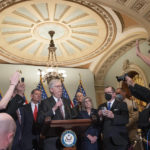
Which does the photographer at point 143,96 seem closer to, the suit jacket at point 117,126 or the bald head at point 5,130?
the suit jacket at point 117,126

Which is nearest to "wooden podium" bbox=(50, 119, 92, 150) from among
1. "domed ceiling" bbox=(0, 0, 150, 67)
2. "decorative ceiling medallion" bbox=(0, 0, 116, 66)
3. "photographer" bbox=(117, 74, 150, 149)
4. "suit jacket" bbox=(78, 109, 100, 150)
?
"suit jacket" bbox=(78, 109, 100, 150)

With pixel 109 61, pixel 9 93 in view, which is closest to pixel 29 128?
pixel 9 93

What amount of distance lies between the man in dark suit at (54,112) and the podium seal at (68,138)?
0.35ft

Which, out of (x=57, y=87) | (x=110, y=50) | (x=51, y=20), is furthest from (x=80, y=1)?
(x=57, y=87)

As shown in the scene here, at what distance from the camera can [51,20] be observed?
6559 millimetres

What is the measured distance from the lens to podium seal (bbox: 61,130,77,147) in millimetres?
1834

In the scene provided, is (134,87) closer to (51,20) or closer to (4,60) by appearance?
(51,20)

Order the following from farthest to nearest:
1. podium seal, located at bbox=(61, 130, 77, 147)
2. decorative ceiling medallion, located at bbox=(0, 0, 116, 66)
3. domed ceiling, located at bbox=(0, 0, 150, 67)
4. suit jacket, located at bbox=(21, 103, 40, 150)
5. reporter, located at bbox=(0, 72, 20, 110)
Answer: decorative ceiling medallion, located at bbox=(0, 0, 116, 66) < domed ceiling, located at bbox=(0, 0, 150, 67) < suit jacket, located at bbox=(21, 103, 40, 150) < podium seal, located at bbox=(61, 130, 77, 147) < reporter, located at bbox=(0, 72, 20, 110)

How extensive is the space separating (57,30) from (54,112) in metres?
5.55

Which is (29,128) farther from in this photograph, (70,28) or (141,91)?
(70,28)

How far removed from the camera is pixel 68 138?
1854 mm

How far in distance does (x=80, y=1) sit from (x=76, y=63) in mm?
4345

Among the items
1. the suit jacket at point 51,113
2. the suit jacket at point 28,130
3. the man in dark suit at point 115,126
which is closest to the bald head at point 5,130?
the suit jacket at point 51,113

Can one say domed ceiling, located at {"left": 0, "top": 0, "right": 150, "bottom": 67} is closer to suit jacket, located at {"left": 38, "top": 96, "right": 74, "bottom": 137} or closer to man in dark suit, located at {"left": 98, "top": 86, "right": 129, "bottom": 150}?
man in dark suit, located at {"left": 98, "top": 86, "right": 129, "bottom": 150}
